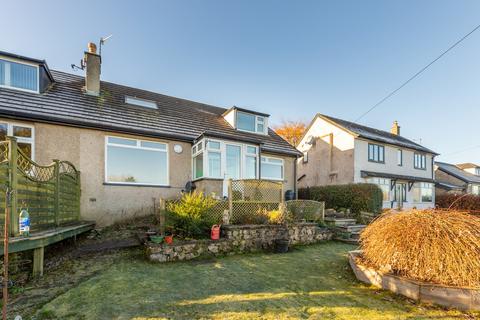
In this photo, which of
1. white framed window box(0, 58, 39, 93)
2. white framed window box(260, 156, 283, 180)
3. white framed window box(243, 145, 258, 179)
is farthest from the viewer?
white framed window box(260, 156, 283, 180)

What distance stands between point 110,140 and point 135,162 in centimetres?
130

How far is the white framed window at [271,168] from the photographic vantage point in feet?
45.4

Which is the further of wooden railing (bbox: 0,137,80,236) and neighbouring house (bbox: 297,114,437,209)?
neighbouring house (bbox: 297,114,437,209)

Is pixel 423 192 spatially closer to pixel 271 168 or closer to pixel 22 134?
pixel 271 168

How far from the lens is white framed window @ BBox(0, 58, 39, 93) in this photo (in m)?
9.36

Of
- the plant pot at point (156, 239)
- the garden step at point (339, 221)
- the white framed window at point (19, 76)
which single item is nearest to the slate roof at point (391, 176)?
the garden step at point (339, 221)

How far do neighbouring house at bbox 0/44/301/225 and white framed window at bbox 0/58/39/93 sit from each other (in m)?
0.03

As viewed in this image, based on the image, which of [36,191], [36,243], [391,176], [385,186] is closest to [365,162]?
[391,176]

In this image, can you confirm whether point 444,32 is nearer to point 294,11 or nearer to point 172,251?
point 294,11

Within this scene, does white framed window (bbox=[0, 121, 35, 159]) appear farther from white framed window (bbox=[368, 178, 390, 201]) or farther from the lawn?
white framed window (bbox=[368, 178, 390, 201])

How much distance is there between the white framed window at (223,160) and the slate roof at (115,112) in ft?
1.63

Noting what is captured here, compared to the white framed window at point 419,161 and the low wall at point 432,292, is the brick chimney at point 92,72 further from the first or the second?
the white framed window at point 419,161

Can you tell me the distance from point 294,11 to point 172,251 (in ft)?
39.5

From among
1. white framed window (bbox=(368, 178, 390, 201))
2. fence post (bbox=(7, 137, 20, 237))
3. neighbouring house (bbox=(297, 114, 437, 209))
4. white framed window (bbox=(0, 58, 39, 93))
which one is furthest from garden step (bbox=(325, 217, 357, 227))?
white framed window (bbox=(0, 58, 39, 93))
